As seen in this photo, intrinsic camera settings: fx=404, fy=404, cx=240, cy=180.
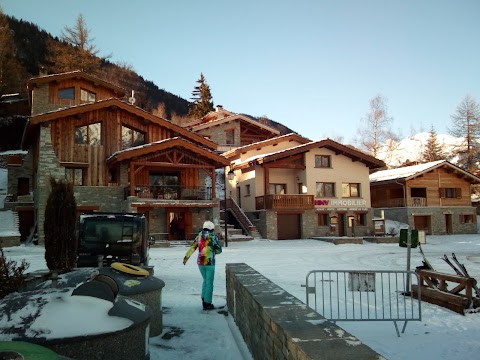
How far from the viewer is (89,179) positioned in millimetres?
25031

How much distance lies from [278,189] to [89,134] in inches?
586

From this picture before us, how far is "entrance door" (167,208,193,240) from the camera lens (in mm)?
26625

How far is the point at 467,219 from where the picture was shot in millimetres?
38344

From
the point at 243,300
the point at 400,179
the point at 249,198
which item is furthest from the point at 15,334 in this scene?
the point at 400,179

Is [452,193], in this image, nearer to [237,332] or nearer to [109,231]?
[109,231]

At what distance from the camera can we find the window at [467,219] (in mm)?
37906

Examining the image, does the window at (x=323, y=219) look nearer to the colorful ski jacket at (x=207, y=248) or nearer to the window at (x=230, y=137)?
the window at (x=230, y=137)

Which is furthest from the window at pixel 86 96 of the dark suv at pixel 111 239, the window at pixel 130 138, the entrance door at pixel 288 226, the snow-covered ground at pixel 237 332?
the dark suv at pixel 111 239

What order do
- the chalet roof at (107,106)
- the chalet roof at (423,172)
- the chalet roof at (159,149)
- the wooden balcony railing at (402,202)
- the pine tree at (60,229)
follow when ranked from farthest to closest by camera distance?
the wooden balcony railing at (402,202), the chalet roof at (423,172), the chalet roof at (107,106), the chalet roof at (159,149), the pine tree at (60,229)

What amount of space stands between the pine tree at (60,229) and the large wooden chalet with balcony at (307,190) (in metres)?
21.7

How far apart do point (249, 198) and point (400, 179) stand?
45.4ft

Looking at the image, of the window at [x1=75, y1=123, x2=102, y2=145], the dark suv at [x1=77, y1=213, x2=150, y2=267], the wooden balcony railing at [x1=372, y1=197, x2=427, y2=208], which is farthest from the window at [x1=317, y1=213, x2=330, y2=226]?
the dark suv at [x1=77, y1=213, x2=150, y2=267]

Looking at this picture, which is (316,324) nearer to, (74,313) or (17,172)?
(74,313)

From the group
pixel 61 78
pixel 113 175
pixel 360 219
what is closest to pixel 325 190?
pixel 360 219
